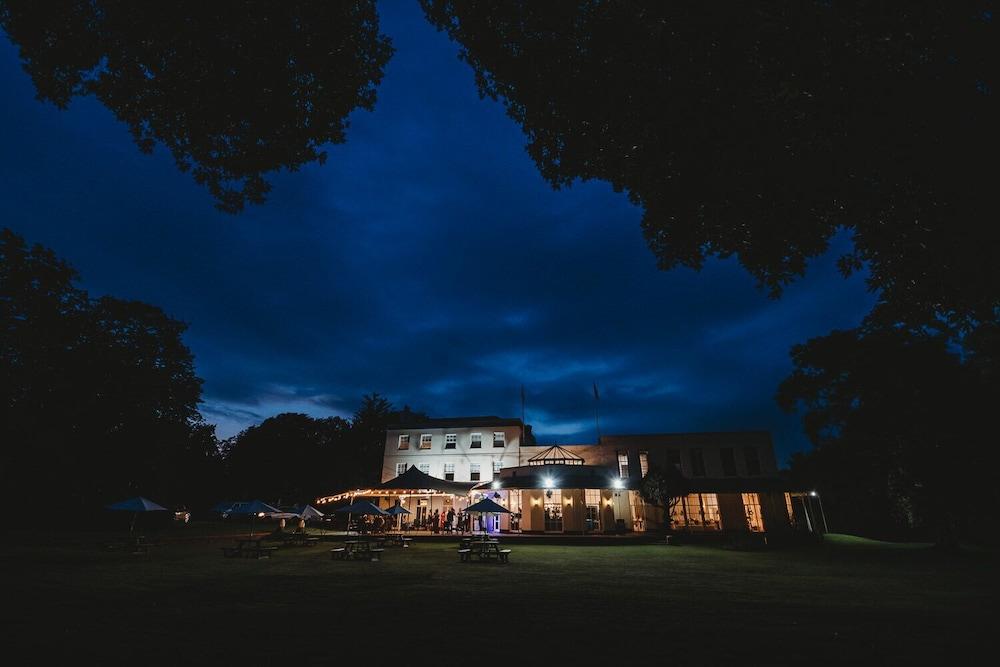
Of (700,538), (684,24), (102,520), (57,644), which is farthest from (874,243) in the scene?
(102,520)

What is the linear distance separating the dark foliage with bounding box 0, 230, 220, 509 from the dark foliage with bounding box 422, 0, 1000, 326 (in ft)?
94.9

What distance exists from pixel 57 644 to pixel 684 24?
10385mm

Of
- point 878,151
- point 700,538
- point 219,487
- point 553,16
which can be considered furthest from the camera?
point 219,487

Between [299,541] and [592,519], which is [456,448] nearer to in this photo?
[592,519]

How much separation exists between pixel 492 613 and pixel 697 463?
2859cm

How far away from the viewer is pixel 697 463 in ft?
102

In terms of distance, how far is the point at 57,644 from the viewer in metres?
4.59

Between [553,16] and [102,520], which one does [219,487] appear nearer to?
→ [102,520]

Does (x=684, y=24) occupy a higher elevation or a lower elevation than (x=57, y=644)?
higher

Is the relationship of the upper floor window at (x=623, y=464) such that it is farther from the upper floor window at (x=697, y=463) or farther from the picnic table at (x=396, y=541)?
the picnic table at (x=396, y=541)

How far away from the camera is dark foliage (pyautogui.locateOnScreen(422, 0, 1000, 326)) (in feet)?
17.3

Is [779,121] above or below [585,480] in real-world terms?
above

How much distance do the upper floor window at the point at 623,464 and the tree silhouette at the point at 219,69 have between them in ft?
95.6

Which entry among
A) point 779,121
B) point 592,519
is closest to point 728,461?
point 592,519
